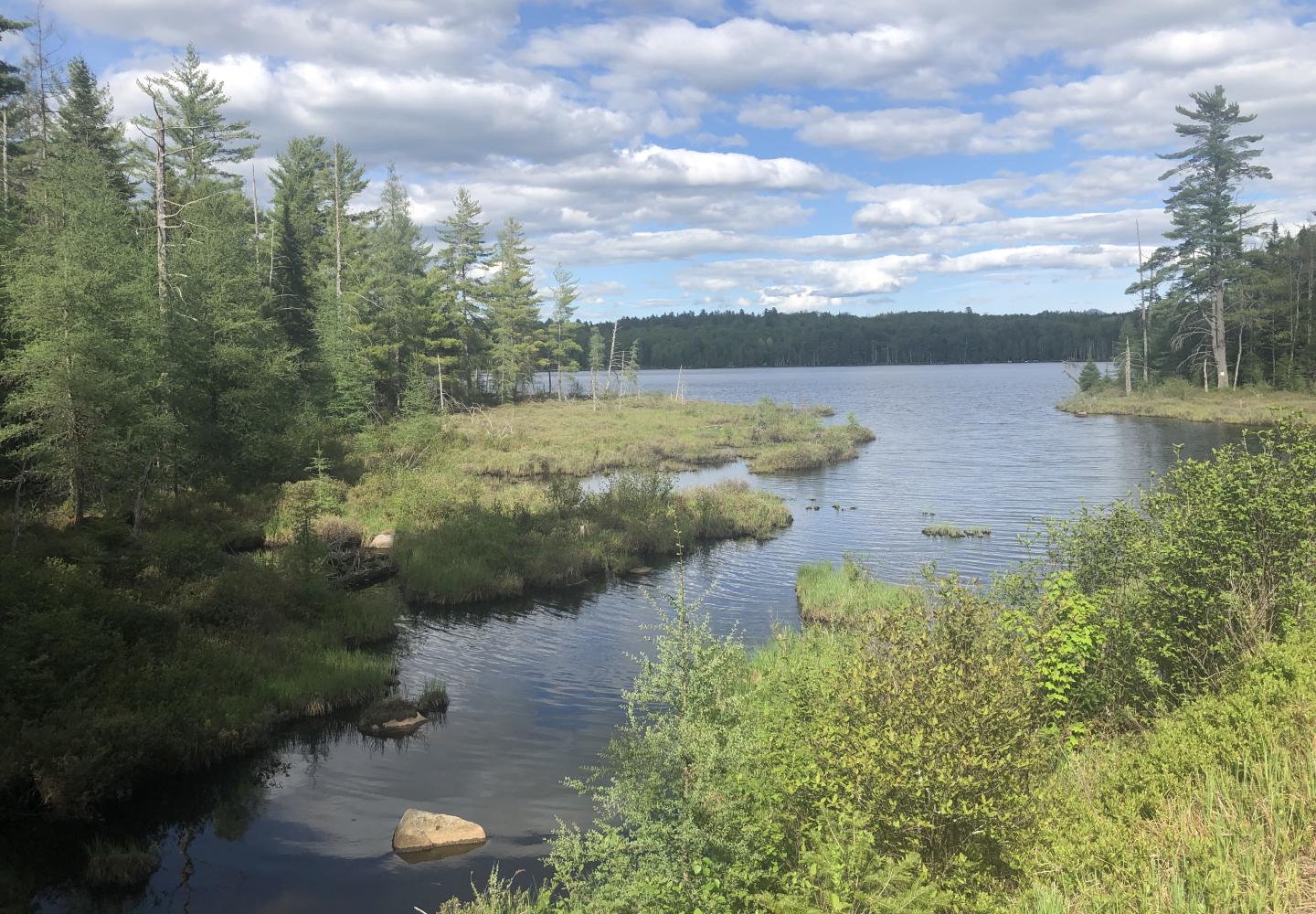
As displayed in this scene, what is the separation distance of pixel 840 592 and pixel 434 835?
49.8 feet

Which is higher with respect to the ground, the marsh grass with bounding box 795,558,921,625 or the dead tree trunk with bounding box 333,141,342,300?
the dead tree trunk with bounding box 333,141,342,300

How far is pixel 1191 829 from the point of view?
7363 millimetres

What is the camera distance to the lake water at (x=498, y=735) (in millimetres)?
13281

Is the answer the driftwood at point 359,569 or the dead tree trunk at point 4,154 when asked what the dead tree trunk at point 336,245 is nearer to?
the dead tree trunk at point 4,154

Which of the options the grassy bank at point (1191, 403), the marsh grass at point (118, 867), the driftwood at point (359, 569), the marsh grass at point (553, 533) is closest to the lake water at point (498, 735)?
the marsh grass at point (118, 867)

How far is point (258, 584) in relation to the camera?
2252cm

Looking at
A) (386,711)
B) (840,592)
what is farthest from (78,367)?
(840,592)

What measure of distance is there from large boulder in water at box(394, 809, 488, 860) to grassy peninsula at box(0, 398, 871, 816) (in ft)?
17.0

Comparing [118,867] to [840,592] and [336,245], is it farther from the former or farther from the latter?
[336,245]

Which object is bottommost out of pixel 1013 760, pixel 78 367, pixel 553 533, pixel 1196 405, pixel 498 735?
pixel 498 735

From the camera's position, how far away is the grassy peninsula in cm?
1528

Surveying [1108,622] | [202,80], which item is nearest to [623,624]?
[1108,622]

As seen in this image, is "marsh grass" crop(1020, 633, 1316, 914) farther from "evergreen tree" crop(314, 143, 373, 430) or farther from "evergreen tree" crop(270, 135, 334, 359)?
"evergreen tree" crop(270, 135, 334, 359)

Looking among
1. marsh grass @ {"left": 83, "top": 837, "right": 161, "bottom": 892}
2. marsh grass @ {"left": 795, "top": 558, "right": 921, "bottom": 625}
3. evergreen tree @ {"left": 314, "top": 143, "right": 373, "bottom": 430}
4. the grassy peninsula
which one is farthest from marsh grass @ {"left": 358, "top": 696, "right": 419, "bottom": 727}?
evergreen tree @ {"left": 314, "top": 143, "right": 373, "bottom": 430}
